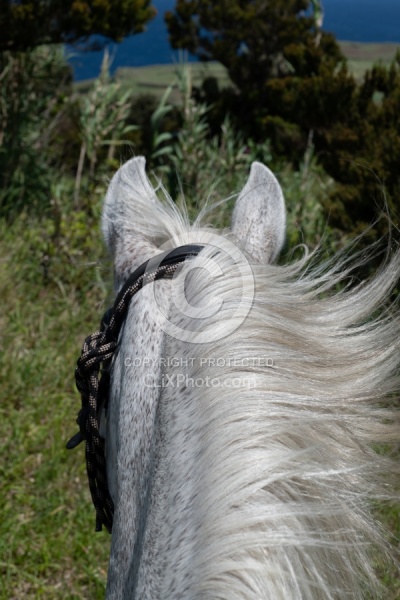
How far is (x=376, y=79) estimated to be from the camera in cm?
469

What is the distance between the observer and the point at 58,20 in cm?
599

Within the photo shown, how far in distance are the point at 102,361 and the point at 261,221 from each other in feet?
1.42

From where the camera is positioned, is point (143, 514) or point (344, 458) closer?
point (344, 458)

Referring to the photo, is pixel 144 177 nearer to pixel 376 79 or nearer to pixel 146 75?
pixel 376 79

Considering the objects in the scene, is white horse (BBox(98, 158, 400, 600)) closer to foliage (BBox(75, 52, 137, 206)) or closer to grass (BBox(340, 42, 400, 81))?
foliage (BBox(75, 52, 137, 206))

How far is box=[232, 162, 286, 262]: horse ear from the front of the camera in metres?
1.41

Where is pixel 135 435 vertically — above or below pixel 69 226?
above

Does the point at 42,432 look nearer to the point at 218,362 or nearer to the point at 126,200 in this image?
the point at 126,200

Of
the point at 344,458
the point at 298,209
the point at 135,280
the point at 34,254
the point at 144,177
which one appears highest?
the point at 144,177

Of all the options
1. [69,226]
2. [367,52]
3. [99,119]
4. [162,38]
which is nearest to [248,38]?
[162,38]

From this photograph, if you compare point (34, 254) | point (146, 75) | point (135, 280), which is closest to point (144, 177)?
point (135, 280)

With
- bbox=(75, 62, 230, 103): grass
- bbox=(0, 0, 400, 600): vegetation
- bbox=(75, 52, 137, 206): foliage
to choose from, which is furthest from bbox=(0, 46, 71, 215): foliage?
bbox=(75, 62, 230, 103): grass

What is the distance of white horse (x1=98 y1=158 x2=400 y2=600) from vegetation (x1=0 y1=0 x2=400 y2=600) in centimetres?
55

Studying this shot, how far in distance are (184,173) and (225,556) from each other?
443cm
